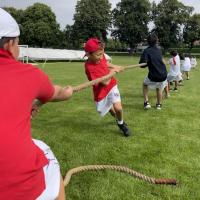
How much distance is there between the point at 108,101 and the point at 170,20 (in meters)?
77.8

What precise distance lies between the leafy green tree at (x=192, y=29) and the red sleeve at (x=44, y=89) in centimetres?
8500

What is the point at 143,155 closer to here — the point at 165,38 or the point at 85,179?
the point at 85,179

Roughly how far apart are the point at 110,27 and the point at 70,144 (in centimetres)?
8002

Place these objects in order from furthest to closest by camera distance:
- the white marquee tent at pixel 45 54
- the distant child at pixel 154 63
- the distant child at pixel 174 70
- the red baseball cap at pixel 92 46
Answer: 1. the white marquee tent at pixel 45 54
2. the distant child at pixel 174 70
3. the distant child at pixel 154 63
4. the red baseball cap at pixel 92 46

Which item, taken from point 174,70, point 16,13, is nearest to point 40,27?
point 16,13

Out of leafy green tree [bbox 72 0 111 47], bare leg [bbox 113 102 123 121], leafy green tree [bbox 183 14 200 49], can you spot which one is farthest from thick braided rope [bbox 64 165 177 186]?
leafy green tree [bbox 183 14 200 49]

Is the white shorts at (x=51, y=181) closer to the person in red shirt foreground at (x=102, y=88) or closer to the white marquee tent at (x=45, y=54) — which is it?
the person in red shirt foreground at (x=102, y=88)

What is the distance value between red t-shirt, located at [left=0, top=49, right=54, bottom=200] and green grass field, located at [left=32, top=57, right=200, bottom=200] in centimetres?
237

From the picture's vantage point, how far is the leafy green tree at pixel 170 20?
82.7m

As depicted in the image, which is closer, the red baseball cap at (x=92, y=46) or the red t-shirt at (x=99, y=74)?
the red baseball cap at (x=92, y=46)

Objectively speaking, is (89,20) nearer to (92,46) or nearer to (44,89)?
(92,46)

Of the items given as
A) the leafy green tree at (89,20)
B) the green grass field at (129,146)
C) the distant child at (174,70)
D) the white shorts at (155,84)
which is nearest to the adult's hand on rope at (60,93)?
the green grass field at (129,146)

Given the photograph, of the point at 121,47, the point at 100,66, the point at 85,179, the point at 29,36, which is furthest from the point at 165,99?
the point at 121,47

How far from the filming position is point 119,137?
25.0 ft
